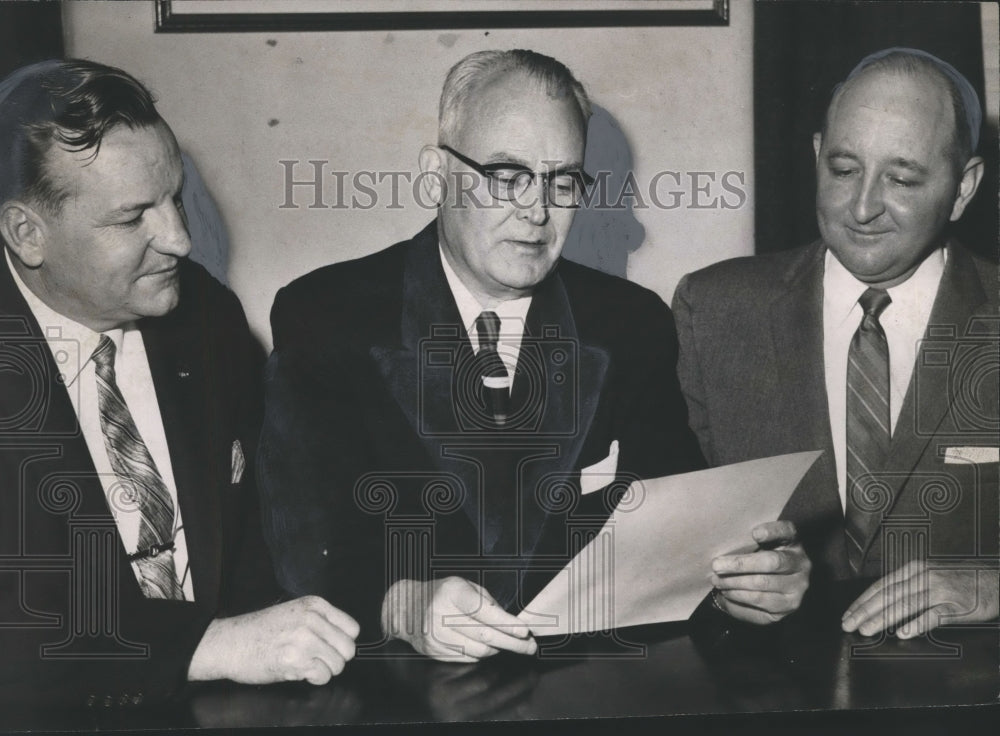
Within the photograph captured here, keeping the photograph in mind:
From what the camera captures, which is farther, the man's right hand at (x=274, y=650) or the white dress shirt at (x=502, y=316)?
the white dress shirt at (x=502, y=316)

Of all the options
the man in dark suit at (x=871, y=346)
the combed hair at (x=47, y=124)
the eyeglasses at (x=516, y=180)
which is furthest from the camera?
the man in dark suit at (x=871, y=346)

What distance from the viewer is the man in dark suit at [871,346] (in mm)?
2004

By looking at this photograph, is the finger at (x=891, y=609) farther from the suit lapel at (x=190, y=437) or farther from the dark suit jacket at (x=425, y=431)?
the suit lapel at (x=190, y=437)

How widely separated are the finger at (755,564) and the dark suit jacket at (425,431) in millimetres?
178

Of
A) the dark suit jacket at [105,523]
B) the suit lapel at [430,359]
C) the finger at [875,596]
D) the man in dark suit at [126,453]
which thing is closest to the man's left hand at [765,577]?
the finger at [875,596]

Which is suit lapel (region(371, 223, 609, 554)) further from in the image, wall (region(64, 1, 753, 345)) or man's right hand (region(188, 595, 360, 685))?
man's right hand (region(188, 595, 360, 685))

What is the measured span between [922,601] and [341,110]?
1361mm

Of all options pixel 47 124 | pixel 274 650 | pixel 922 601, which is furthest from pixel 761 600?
pixel 47 124

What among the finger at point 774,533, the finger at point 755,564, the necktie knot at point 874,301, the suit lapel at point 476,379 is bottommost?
the finger at point 755,564

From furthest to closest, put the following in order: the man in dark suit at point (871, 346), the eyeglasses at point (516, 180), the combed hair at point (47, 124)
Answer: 1. the man in dark suit at point (871, 346)
2. the eyeglasses at point (516, 180)
3. the combed hair at point (47, 124)

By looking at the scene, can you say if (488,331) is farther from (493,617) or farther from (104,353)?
(104,353)

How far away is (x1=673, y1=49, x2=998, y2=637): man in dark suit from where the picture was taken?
6.57ft

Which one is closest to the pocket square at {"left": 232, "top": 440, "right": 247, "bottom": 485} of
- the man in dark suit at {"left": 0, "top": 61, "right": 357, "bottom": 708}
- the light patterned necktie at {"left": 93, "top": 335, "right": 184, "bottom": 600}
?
the man in dark suit at {"left": 0, "top": 61, "right": 357, "bottom": 708}

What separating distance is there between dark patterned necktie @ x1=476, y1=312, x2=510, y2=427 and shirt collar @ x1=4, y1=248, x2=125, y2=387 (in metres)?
0.62
